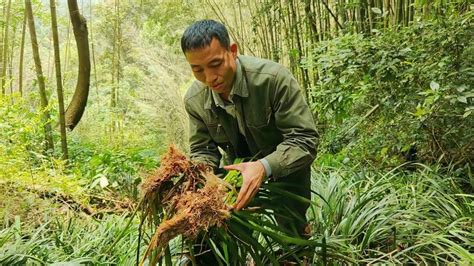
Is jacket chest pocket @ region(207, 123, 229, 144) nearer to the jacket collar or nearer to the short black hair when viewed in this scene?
the jacket collar

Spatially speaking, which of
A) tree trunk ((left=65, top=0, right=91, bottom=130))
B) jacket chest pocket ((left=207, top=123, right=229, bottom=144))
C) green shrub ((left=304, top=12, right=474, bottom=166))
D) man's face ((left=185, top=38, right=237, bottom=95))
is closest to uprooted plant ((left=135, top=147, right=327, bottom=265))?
man's face ((left=185, top=38, right=237, bottom=95))

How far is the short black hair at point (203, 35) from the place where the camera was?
5.65 feet

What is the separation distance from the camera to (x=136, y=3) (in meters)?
12.3

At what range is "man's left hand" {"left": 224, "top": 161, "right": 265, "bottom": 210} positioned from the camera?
1604 mm

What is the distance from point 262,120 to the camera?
2.04m

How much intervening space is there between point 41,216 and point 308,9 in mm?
3062

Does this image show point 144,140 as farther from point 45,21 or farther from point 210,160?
point 210,160

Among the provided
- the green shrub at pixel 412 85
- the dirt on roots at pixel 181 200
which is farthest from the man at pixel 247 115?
the green shrub at pixel 412 85

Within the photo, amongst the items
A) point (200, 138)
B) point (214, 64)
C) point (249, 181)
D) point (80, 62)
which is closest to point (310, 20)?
point (80, 62)

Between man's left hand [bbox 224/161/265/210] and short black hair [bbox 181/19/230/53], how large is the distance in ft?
1.44

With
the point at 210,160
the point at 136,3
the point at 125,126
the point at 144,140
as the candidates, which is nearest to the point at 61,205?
the point at 210,160

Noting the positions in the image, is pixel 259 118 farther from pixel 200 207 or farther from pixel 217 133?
pixel 200 207

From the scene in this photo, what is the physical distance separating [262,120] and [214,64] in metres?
0.37

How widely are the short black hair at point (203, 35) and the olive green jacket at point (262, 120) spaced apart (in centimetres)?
23
